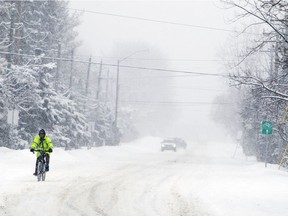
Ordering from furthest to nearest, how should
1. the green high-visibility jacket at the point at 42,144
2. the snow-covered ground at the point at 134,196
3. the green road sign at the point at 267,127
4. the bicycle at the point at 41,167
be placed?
the green road sign at the point at 267,127 < the green high-visibility jacket at the point at 42,144 < the bicycle at the point at 41,167 < the snow-covered ground at the point at 134,196

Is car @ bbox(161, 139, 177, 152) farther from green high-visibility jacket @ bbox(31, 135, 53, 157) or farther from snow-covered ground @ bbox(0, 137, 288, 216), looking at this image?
green high-visibility jacket @ bbox(31, 135, 53, 157)

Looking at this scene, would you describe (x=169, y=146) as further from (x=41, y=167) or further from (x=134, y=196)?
(x=134, y=196)

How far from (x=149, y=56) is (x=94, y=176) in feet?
298

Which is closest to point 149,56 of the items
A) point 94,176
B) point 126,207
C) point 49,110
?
point 49,110

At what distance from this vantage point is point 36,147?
1869 cm

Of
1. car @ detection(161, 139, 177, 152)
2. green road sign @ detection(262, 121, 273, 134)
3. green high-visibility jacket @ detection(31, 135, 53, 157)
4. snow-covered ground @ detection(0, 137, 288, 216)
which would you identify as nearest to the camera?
snow-covered ground @ detection(0, 137, 288, 216)

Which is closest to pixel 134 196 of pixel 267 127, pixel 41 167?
pixel 41 167

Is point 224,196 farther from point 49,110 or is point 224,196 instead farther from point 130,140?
point 130,140

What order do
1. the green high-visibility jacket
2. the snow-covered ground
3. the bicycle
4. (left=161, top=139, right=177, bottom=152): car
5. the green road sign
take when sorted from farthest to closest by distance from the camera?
(left=161, top=139, right=177, bottom=152): car
the green road sign
the green high-visibility jacket
the bicycle
the snow-covered ground

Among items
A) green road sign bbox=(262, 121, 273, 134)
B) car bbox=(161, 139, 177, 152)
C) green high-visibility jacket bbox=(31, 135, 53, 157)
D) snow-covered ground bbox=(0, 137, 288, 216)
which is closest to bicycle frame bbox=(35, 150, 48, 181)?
green high-visibility jacket bbox=(31, 135, 53, 157)

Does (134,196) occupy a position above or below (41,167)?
below

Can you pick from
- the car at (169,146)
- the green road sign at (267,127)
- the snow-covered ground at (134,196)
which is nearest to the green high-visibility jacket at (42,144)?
the snow-covered ground at (134,196)

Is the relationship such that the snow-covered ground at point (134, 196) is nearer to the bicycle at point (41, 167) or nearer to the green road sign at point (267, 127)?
the bicycle at point (41, 167)

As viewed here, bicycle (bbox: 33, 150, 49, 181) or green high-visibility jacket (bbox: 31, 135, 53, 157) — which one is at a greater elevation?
green high-visibility jacket (bbox: 31, 135, 53, 157)
